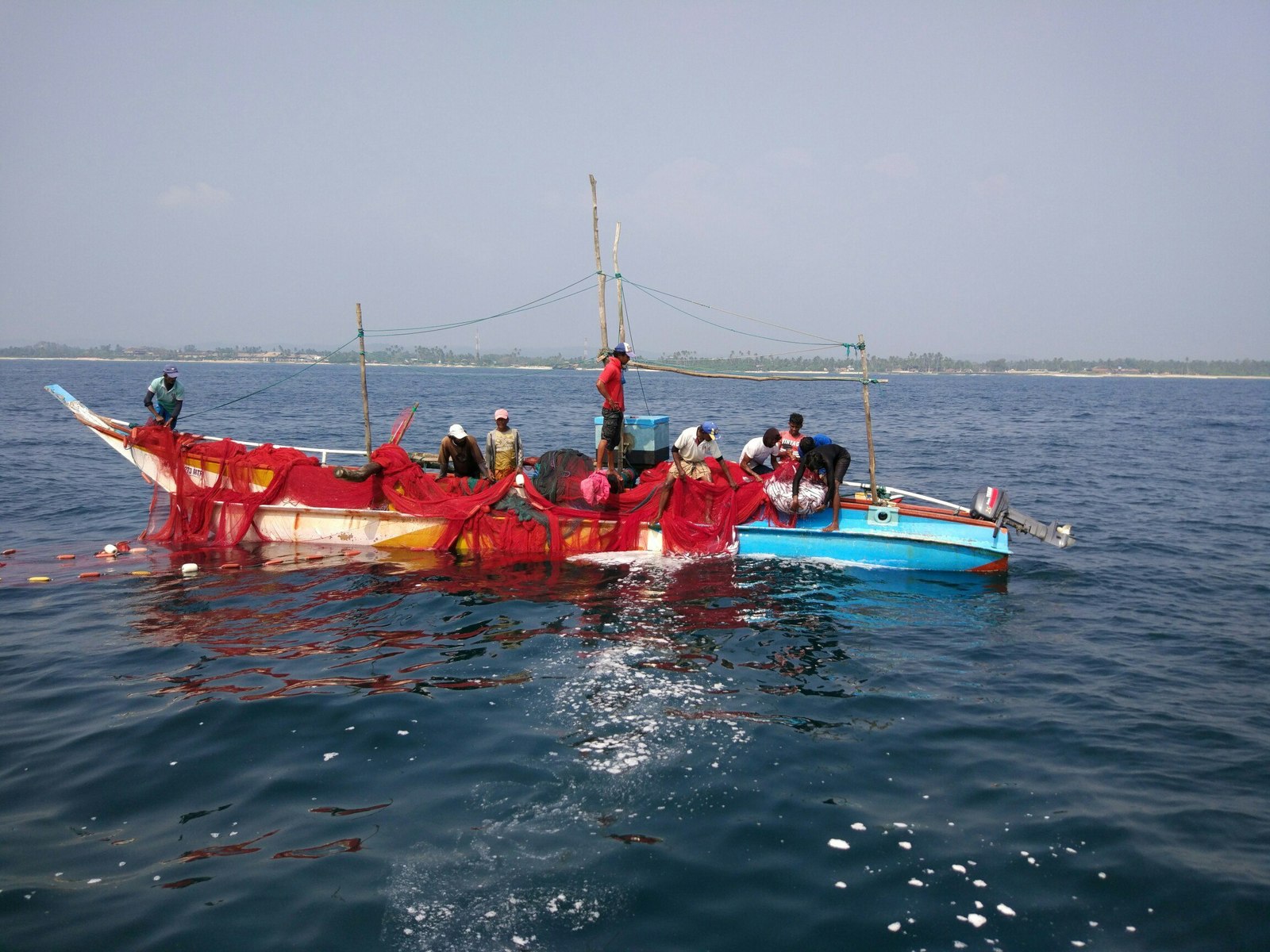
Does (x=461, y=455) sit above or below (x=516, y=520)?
above

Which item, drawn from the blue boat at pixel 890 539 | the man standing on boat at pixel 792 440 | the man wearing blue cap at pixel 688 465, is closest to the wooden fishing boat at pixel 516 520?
the blue boat at pixel 890 539

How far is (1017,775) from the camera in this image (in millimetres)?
7266

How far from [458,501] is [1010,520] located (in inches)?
338

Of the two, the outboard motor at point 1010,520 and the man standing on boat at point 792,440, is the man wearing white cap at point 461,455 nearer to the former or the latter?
the man standing on boat at point 792,440

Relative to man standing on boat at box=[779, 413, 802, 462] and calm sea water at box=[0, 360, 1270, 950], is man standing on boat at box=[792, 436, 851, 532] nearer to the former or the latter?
man standing on boat at box=[779, 413, 802, 462]

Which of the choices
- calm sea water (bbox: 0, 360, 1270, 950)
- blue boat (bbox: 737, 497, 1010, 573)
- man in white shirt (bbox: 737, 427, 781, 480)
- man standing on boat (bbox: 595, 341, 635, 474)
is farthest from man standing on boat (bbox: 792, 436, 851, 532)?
man standing on boat (bbox: 595, 341, 635, 474)

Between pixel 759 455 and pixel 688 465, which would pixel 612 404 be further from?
pixel 759 455

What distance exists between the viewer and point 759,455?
1448 centimetres

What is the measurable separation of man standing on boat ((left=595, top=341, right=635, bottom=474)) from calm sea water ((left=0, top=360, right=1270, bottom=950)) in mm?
1815

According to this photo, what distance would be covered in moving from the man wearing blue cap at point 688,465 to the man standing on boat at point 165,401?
898cm

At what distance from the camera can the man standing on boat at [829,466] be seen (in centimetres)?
1280

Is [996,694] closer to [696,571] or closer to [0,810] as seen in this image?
[696,571]

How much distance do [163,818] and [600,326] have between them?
31.5ft

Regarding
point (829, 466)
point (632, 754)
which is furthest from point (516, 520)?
point (632, 754)
